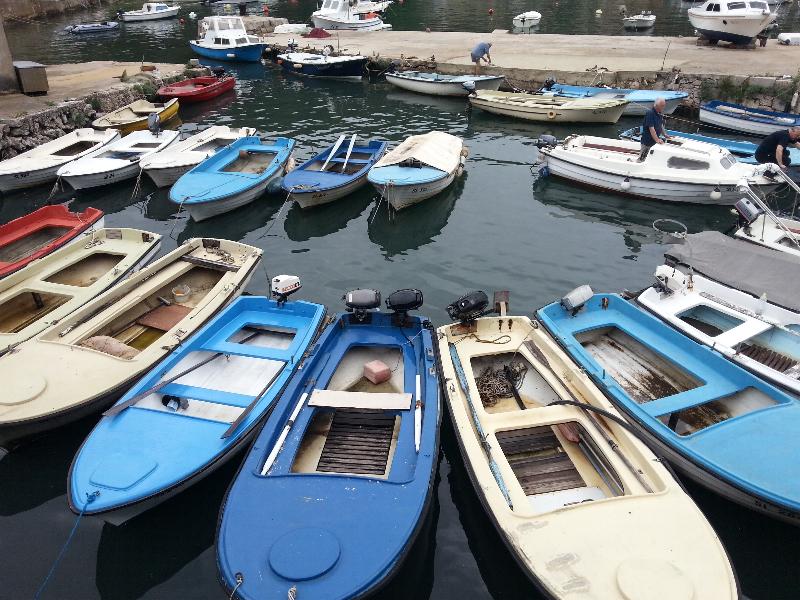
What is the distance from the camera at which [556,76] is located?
27719 mm

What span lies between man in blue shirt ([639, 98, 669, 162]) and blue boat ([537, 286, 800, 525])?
27.7ft

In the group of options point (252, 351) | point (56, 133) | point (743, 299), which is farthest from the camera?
point (56, 133)

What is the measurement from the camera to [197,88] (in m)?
28.7

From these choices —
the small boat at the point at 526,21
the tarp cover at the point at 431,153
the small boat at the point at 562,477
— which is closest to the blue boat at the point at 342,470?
the small boat at the point at 562,477

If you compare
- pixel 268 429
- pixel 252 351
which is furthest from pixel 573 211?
pixel 268 429

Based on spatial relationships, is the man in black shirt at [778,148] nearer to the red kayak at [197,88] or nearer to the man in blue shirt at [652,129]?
the man in blue shirt at [652,129]

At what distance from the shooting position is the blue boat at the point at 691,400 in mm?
6758

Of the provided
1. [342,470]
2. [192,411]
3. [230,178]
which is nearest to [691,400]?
[342,470]

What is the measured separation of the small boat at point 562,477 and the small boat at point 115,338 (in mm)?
5065

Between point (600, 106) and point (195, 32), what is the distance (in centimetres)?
4225

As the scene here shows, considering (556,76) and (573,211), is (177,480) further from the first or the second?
(556,76)

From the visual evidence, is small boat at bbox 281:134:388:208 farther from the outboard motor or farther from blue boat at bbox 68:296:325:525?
the outboard motor

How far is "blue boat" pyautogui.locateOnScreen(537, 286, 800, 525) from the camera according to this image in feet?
22.2

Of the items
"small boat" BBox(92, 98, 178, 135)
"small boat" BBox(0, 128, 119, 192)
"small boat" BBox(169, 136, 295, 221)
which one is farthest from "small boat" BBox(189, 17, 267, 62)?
"small boat" BBox(169, 136, 295, 221)
